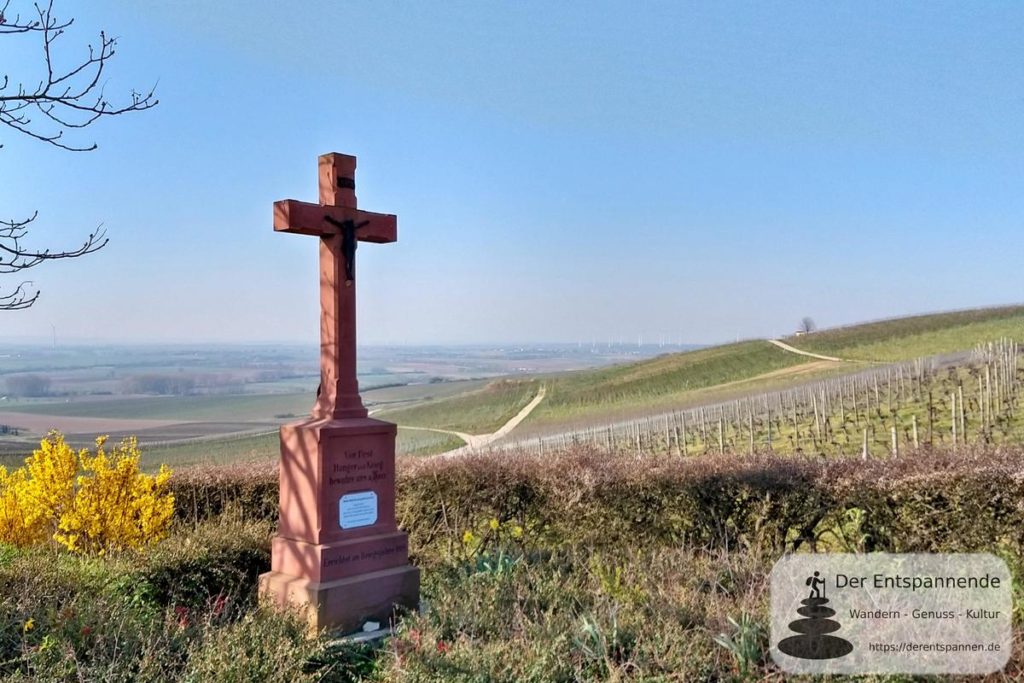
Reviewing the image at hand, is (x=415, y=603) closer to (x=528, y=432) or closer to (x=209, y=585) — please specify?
(x=209, y=585)

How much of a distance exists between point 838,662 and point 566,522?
4089 mm

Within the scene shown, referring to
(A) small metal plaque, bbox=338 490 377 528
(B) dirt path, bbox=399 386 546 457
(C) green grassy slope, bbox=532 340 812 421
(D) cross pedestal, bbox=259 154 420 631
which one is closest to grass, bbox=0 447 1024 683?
(D) cross pedestal, bbox=259 154 420 631

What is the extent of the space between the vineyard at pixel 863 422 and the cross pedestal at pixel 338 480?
6.45m

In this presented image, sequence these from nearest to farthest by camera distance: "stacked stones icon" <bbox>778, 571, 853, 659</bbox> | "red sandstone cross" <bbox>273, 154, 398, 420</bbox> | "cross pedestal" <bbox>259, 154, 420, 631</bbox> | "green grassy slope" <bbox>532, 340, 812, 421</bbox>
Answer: "stacked stones icon" <bbox>778, 571, 853, 659</bbox>, "cross pedestal" <bbox>259, 154, 420, 631</bbox>, "red sandstone cross" <bbox>273, 154, 398, 420</bbox>, "green grassy slope" <bbox>532, 340, 812, 421</bbox>

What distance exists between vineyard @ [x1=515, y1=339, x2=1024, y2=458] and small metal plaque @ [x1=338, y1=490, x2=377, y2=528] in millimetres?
6465

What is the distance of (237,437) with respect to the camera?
28.3 m

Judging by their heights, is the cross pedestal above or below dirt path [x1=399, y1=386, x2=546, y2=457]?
above

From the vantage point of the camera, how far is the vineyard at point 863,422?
1560 cm

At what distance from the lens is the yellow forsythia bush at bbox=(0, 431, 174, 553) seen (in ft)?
26.7

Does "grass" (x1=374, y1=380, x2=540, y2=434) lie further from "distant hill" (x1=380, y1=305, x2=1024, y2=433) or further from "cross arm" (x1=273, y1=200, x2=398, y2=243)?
"cross arm" (x1=273, y1=200, x2=398, y2=243)

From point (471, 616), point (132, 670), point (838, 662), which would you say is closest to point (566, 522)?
point (471, 616)
